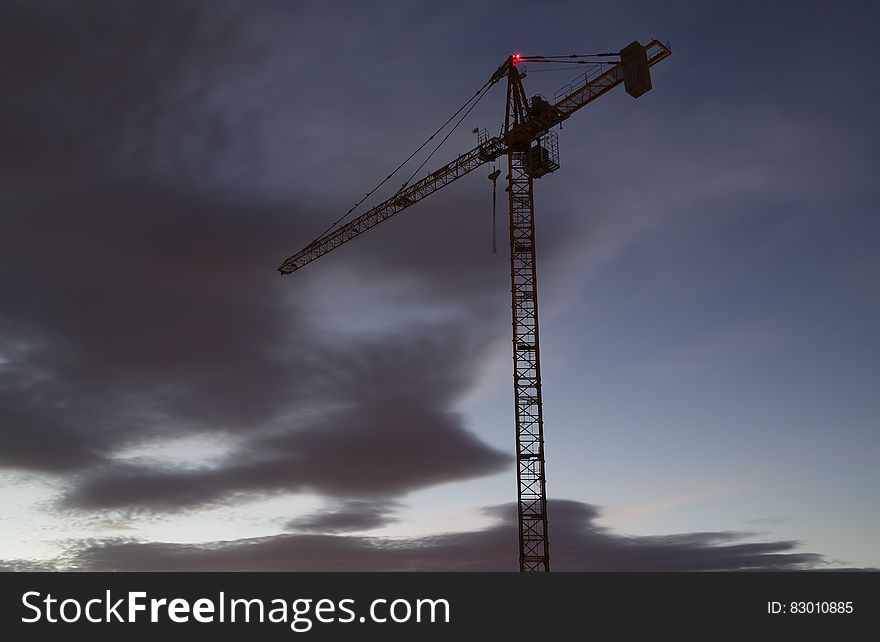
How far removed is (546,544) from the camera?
8619cm

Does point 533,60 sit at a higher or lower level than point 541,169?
higher
